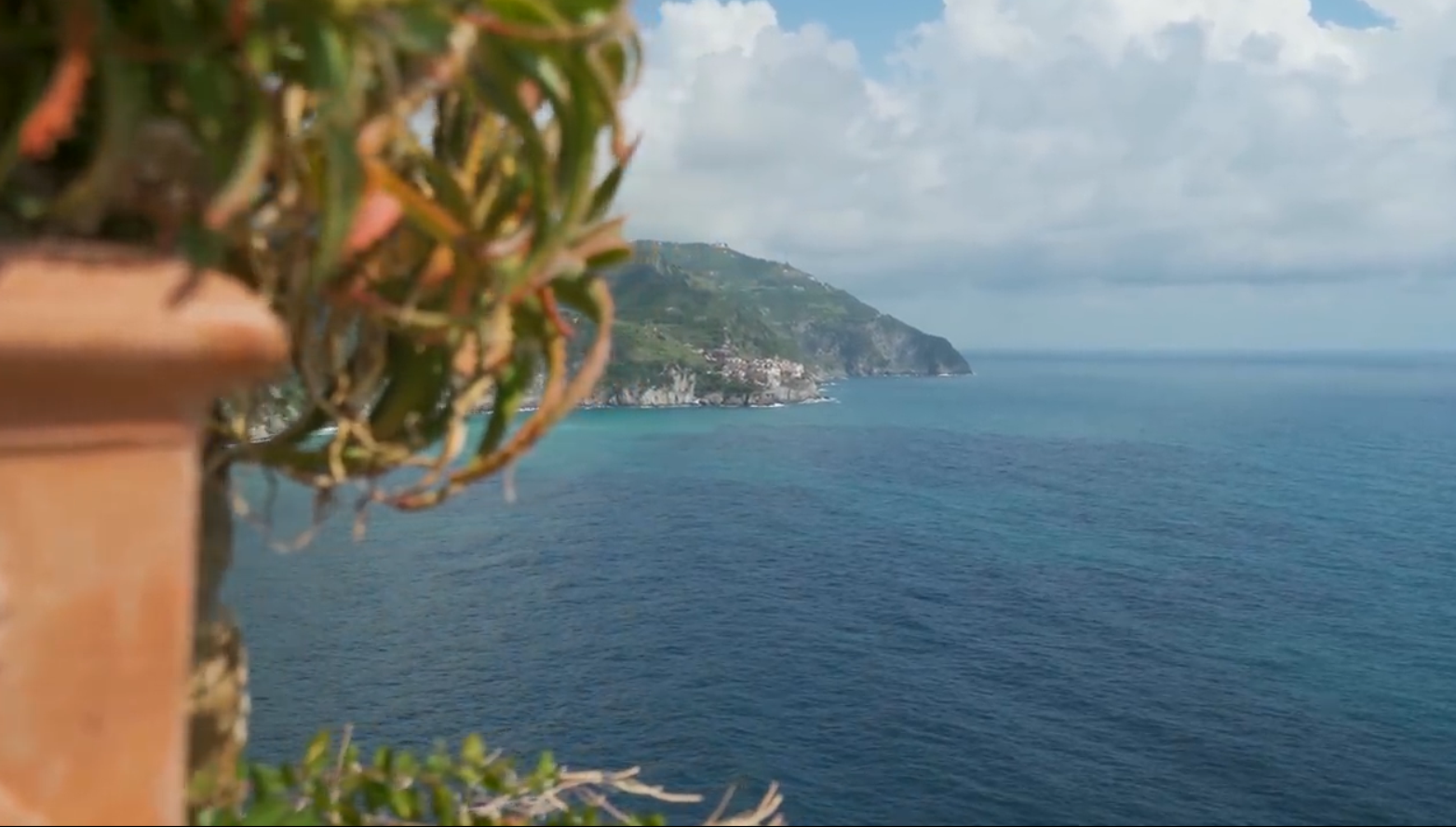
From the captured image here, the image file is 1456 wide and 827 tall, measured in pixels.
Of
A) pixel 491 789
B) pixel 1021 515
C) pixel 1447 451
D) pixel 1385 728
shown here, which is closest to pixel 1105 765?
pixel 1385 728

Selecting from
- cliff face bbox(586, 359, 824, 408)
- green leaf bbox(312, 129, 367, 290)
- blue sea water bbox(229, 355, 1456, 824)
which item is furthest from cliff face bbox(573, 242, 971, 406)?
green leaf bbox(312, 129, 367, 290)

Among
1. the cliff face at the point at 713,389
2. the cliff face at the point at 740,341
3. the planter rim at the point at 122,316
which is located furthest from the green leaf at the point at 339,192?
the cliff face at the point at 713,389

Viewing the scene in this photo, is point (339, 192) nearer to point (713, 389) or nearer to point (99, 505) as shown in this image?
point (99, 505)

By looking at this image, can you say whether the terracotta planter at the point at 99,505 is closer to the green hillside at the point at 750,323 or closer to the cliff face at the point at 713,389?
the green hillside at the point at 750,323

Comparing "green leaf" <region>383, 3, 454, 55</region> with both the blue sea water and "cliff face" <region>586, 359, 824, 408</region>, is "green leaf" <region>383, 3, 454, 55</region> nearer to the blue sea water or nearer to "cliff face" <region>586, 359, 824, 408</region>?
the blue sea water

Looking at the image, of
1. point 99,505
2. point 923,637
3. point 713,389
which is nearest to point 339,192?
point 99,505
